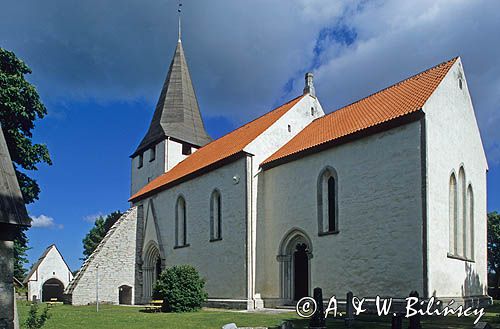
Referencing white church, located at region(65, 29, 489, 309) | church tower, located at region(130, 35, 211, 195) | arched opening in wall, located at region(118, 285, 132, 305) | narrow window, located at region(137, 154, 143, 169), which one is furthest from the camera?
narrow window, located at region(137, 154, 143, 169)

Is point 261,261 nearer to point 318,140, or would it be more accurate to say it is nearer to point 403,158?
point 318,140

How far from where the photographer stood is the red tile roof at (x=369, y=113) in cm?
1759

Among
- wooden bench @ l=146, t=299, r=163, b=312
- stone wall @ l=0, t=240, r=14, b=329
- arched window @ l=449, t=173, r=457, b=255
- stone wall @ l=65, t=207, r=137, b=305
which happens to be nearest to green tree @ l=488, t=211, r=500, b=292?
arched window @ l=449, t=173, r=457, b=255

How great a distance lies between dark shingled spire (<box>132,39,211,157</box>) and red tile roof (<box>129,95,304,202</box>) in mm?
2759

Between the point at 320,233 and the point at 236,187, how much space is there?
207 inches

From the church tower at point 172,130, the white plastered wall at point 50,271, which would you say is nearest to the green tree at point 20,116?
the church tower at point 172,130

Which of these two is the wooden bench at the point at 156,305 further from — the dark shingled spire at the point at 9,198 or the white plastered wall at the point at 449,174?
the dark shingled spire at the point at 9,198

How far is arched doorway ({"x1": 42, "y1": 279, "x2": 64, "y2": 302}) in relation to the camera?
49.6m

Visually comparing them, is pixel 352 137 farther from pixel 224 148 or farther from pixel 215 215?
pixel 224 148

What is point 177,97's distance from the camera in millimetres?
37031

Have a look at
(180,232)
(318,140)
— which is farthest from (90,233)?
(318,140)

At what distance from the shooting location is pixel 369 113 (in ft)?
64.7

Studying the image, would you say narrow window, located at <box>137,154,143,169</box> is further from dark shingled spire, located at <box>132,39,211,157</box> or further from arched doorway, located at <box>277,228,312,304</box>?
arched doorway, located at <box>277,228,312,304</box>

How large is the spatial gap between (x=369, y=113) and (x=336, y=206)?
4123 mm
